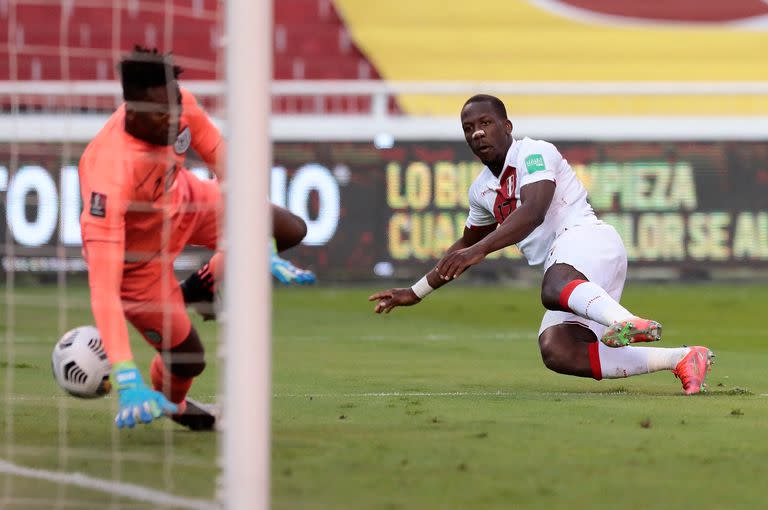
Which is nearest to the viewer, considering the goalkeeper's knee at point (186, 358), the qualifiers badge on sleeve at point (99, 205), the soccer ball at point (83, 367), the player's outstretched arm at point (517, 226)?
the qualifiers badge on sleeve at point (99, 205)

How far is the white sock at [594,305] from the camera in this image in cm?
571

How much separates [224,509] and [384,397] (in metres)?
2.87

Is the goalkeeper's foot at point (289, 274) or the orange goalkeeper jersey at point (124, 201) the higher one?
the orange goalkeeper jersey at point (124, 201)

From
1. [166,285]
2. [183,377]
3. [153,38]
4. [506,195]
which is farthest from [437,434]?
[153,38]

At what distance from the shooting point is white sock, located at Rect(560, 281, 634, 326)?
5715 mm

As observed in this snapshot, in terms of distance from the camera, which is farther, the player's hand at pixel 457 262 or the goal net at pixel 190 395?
the player's hand at pixel 457 262

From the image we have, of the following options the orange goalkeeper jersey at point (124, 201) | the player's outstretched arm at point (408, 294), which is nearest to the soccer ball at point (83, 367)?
the orange goalkeeper jersey at point (124, 201)

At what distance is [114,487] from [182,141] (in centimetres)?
145

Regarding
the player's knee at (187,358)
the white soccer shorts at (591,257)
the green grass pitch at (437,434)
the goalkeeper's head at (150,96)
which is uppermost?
the goalkeeper's head at (150,96)

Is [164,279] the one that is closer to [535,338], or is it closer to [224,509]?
[224,509]

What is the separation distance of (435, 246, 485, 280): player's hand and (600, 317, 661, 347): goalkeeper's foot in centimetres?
59

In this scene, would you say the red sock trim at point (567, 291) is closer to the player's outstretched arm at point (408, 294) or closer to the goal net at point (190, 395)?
the player's outstretched arm at point (408, 294)

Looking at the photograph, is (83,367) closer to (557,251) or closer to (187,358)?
(187,358)

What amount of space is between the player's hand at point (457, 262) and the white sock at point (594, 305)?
49 cm
